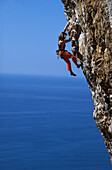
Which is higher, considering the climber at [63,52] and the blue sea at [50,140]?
the climber at [63,52]

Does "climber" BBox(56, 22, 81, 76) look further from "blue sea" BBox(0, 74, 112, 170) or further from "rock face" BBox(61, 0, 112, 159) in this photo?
"blue sea" BBox(0, 74, 112, 170)

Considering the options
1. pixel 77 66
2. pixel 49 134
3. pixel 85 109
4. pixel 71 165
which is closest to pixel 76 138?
pixel 49 134

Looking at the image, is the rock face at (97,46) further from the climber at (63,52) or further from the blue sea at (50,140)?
the blue sea at (50,140)

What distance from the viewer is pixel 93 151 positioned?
8212 cm

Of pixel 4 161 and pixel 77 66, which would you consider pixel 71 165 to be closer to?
pixel 4 161

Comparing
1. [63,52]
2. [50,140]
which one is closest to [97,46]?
[63,52]

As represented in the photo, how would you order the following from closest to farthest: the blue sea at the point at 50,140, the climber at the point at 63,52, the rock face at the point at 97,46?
1. the rock face at the point at 97,46
2. the climber at the point at 63,52
3. the blue sea at the point at 50,140

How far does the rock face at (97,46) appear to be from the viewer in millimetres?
10125

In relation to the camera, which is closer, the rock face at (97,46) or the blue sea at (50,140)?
the rock face at (97,46)

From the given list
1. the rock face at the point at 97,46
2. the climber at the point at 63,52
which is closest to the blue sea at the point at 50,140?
the rock face at the point at 97,46

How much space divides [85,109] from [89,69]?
115 m

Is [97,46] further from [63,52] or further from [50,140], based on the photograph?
[50,140]

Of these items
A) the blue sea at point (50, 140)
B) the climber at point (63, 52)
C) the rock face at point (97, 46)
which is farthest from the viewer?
the blue sea at point (50, 140)

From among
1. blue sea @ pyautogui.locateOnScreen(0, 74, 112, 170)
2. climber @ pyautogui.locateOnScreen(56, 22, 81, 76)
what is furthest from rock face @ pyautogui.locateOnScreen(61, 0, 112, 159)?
blue sea @ pyautogui.locateOnScreen(0, 74, 112, 170)
